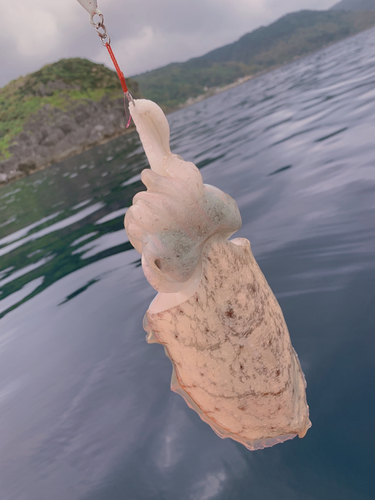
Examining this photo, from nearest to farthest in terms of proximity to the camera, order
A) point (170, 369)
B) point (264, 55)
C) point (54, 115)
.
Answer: point (170, 369) < point (54, 115) < point (264, 55)

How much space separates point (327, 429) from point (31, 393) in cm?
221

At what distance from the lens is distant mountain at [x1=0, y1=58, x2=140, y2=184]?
40.2 metres

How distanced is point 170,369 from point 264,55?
192 meters

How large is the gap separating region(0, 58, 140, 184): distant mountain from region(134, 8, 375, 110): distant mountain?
33.4 m

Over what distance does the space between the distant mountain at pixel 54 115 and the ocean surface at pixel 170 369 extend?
36.4 metres

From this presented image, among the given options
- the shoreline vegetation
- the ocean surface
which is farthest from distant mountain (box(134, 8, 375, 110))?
the ocean surface

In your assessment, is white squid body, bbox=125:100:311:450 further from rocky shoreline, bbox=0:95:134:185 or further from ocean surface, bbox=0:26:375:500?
rocky shoreline, bbox=0:95:134:185

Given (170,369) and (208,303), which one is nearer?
(208,303)

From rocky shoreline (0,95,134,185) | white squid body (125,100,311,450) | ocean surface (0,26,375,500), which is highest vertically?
rocky shoreline (0,95,134,185)

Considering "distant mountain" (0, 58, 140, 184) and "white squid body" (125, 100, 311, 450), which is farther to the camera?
"distant mountain" (0, 58, 140, 184)

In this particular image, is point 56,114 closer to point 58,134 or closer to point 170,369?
point 58,134

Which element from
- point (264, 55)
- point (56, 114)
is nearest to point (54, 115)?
point (56, 114)

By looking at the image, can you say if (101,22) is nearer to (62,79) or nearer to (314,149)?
(314,149)

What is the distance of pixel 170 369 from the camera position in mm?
2383
